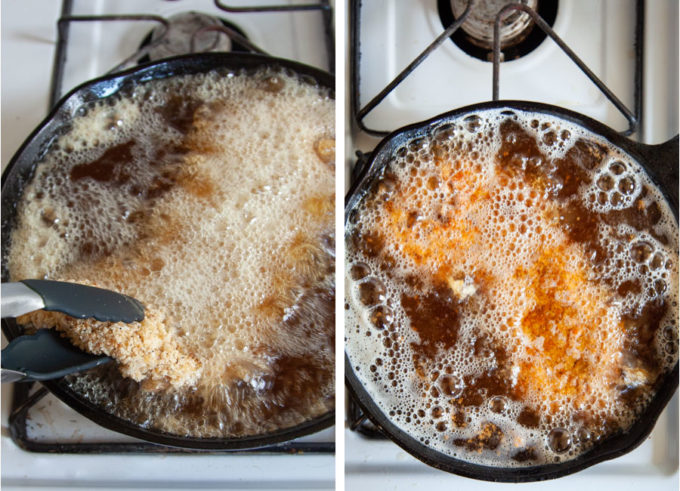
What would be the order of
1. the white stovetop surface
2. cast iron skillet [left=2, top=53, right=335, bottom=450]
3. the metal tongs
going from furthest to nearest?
the white stovetop surface < cast iron skillet [left=2, top=53, right=335, bottom=450] < the metal tongs

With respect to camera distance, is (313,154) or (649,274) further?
(313,154)

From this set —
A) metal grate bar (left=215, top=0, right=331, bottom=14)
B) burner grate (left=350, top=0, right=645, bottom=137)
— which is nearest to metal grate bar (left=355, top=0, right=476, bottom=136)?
burner grate (left=350, top=0, right=645, bottom=137)

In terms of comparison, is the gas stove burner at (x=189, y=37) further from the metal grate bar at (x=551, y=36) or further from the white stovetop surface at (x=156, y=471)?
the white stovetop surface at (x=156, y=471)

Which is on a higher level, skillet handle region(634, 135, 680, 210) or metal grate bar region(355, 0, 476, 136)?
metal grate bar region(355, 0, 476, 136)

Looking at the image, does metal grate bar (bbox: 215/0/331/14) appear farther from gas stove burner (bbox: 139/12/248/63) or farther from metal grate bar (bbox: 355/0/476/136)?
metal grate bar (bbox: 355/0/476/136)

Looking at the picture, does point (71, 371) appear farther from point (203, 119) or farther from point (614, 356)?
point (614, 356)

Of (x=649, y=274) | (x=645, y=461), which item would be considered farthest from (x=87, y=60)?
(x=645, y=461)
